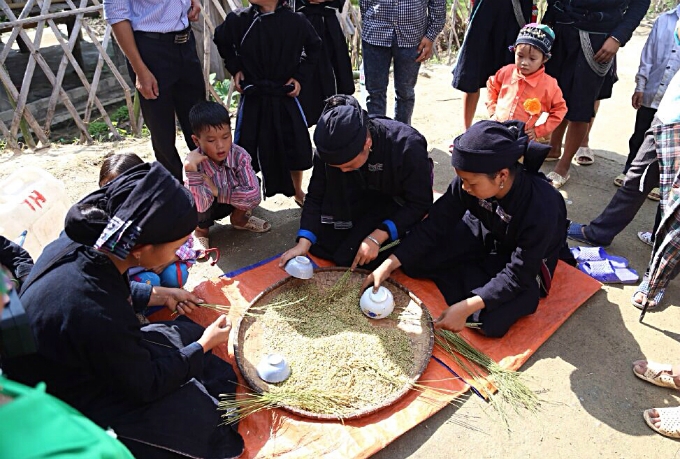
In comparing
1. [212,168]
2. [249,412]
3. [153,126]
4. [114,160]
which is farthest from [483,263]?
[153,126]

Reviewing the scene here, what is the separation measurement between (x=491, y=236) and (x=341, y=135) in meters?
1.09

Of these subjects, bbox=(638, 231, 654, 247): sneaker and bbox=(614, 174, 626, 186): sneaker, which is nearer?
bbox=(638, 231, 654, 247): sneaker

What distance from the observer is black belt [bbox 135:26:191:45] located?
126 inches

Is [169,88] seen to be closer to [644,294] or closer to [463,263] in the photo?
[463,263]

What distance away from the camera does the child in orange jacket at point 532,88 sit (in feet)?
11.3

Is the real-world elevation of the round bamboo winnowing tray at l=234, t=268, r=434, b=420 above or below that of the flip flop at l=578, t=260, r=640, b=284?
above

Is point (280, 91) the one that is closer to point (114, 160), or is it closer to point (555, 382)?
point (114, 160)

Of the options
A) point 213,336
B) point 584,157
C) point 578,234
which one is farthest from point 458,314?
point 584,157

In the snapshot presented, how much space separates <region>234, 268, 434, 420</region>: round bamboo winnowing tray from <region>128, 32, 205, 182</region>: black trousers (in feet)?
4.65

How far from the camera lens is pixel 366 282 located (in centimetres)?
277

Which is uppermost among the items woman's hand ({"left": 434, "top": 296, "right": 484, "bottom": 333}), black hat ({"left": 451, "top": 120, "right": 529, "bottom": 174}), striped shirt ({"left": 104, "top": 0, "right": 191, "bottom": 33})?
striped shirt ({"left": 104, "top": 0, "right": 191, "bottom": 33})

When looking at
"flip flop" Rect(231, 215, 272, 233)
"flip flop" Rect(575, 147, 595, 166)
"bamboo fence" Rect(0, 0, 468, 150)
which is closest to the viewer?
"flip flop" Rect(231, 215, 272, 233)

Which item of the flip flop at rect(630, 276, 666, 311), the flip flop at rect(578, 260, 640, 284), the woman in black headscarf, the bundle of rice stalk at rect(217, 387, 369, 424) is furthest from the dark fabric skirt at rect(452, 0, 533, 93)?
the woman in black headscarf

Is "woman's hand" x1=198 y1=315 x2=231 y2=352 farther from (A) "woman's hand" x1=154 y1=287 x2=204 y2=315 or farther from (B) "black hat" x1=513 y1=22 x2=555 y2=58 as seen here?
(B) "black hat" x1=513 y1=22 x2=555 y2=58
